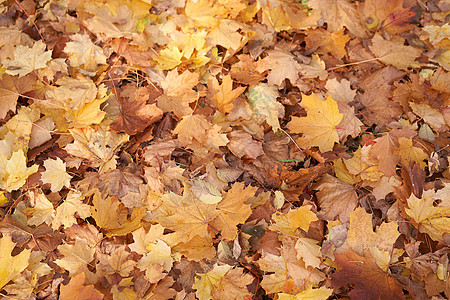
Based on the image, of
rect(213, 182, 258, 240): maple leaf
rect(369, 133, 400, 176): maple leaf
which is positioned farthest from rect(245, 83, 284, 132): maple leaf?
rect(369, 133, 400, 176): maple leaf

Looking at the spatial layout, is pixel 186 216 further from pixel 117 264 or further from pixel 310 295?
pixel 310 295

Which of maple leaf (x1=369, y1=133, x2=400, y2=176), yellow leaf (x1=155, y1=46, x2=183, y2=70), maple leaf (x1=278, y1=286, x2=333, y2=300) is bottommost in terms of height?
maple leaf (x1=278, y1=286, x2=333, y2=300)

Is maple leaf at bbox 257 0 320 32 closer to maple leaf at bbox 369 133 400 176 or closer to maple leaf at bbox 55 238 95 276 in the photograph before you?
maple leaf at bbox 369 133 400 176

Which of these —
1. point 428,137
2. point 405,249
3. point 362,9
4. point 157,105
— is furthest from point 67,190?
point 362,9

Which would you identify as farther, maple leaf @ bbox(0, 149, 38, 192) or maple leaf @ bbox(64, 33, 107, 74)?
maple leaf @ bbox(64, 33, 107, 74)

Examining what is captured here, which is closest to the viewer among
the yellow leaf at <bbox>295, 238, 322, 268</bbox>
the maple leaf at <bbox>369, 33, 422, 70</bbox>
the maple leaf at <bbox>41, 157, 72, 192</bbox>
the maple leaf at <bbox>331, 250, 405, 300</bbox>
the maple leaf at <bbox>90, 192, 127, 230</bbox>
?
the maple leaf at <bbox>331, 250, 405, 300</bbox>

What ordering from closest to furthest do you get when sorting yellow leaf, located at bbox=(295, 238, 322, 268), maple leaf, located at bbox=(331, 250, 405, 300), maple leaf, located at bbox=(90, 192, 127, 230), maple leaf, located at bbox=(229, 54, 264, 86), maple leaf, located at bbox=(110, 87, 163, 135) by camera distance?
maple leaf, located at bbox=(331, 250, 405, 300), yellow leaf, located at bbox=(295, 238, 322, 268), maple leaf, located at bbox=(90, 192, 127, 230), maple leaf, located at bbox=(110, 87, 163, 135), maple leaf, located at bbox=(229, 54, 264, 86)

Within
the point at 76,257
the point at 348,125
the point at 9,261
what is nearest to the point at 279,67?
the point at 348,125
